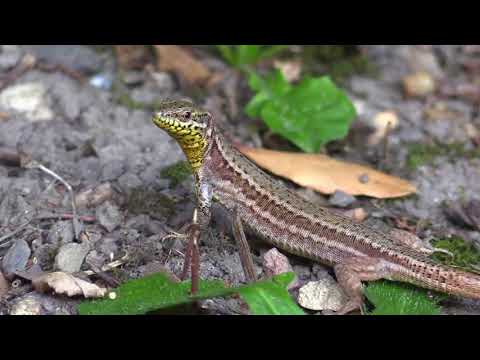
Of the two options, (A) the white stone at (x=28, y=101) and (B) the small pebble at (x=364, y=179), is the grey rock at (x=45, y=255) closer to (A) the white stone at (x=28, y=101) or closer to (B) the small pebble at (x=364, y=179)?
(A) the white stone at (x=28, y=101)

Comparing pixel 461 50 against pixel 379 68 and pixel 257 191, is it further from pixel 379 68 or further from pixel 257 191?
pixel 257 191

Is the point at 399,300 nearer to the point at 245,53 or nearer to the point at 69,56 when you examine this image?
the point at 245,53

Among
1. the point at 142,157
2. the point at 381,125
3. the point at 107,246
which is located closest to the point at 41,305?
the point at 107,246

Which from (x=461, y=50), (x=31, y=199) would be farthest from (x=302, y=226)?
(x=461, y=50)

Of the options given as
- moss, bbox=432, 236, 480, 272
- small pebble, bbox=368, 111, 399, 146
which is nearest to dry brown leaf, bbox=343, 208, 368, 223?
moss, bbox=432, 236, 480, 272

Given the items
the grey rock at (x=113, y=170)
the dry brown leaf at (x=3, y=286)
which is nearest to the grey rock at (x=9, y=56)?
the grey rock at (x=113, y=170)

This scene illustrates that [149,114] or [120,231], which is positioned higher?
[149,114]
